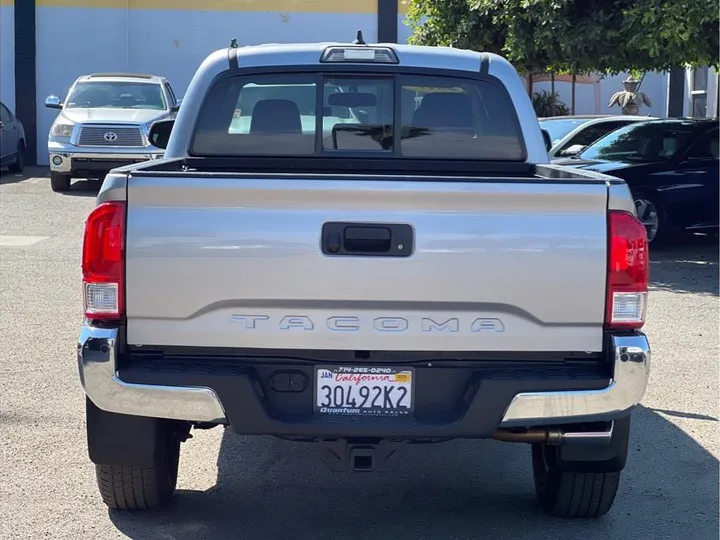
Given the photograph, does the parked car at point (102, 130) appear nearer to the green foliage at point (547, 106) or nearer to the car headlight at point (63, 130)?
the car headlight at point (63, 130)

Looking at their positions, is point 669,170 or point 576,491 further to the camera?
point 669,170

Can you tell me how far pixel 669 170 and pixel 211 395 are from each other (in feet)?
32.1

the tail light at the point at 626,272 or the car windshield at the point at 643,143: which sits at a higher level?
the car windshield at the point at 643,143

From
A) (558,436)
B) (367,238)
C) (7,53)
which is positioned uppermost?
(7,53)

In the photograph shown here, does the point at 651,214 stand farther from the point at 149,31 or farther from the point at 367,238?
the point at 149,31

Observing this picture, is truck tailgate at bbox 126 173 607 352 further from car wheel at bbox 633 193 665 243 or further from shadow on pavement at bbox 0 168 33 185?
shadow on pavement at bbox 0 168 33 185

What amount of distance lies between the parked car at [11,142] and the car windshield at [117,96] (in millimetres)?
1866

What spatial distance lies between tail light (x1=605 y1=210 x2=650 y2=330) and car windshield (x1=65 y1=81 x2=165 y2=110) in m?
15.2

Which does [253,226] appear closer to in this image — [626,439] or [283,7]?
[626,439]

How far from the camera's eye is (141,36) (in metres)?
23.9

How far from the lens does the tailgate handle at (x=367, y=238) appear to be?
3.92m

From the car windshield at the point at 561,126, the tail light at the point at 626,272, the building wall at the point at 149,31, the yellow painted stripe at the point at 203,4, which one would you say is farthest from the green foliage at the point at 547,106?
the tail light at the point at 626,272

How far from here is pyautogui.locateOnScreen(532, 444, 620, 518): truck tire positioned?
4.65 m

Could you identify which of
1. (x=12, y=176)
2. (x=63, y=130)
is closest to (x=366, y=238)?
(x=63, y=130)
